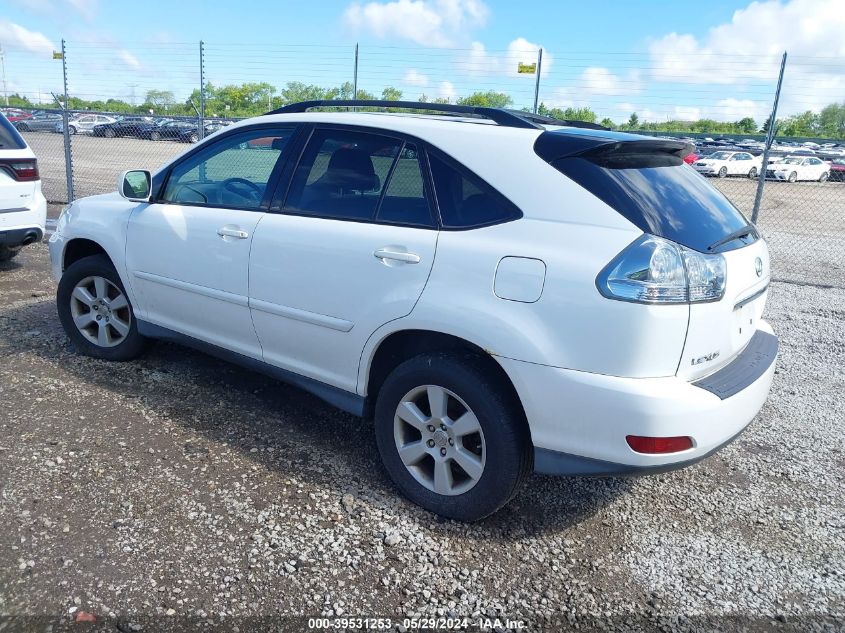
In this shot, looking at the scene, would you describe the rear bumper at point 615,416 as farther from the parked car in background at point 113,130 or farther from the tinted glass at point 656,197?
the parked car in background at point 113,130

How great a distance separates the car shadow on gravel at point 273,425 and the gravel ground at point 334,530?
0.02 metres

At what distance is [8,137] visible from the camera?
6434mm

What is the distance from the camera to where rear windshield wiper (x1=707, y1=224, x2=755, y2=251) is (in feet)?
8.88

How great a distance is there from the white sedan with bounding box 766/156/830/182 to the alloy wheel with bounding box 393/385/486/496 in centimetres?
3122

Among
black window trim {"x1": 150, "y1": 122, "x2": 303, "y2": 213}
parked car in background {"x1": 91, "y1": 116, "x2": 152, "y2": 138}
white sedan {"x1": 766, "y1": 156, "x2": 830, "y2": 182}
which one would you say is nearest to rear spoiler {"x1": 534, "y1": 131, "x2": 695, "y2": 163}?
black window trim {"x1": 150, "y1": 122, "x2": 303, "y2": 213}

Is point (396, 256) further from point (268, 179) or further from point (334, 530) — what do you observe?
point (334, 530)

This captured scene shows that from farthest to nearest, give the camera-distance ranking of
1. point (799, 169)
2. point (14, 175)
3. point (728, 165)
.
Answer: point (799, 169), point (728, 165), point (14, 175)

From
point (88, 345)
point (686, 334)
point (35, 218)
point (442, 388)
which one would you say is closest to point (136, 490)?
point (442, 388)

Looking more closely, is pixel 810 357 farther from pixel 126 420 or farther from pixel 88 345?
pixel 88 345

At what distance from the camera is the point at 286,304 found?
134 inches

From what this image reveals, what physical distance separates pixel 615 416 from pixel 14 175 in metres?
6.18

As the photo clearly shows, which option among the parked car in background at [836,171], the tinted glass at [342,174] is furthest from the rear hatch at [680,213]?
the parked car in background at [836,171]

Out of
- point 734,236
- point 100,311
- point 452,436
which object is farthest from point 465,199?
point 100,311

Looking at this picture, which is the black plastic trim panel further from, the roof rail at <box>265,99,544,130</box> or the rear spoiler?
the roof rail at <box>265,99,544,130</box>
